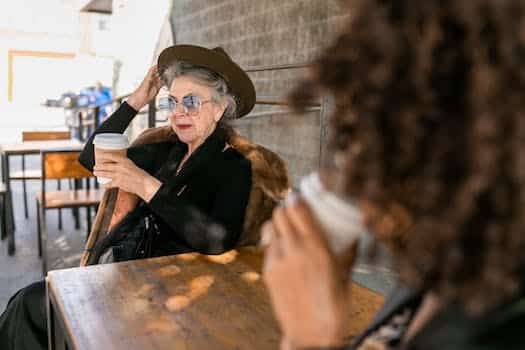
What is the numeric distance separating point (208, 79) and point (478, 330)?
63.7 inches

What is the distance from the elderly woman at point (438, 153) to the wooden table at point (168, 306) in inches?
21.6

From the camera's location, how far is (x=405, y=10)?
0.44 meters

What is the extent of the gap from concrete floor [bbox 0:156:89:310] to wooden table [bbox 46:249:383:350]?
1.93m

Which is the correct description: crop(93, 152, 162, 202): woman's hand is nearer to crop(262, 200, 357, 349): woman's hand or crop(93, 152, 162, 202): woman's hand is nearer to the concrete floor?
crop(262, 200, 357, 349): woman's hand

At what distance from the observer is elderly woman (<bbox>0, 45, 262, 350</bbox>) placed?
160cm

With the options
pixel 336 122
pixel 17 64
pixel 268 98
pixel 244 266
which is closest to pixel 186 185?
pixel 244 266

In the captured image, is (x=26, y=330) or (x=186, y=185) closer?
(x=26, y=330)

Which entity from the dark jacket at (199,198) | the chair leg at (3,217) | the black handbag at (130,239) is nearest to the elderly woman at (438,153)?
the dark jacket at (199,198)

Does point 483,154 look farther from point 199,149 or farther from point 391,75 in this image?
point 199,149

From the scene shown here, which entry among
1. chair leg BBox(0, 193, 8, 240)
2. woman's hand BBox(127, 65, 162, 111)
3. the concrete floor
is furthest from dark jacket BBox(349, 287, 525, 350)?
chair leg BBox(0, 193, 8, 240)

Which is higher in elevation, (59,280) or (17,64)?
(17,64)

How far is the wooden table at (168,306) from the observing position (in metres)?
0.98

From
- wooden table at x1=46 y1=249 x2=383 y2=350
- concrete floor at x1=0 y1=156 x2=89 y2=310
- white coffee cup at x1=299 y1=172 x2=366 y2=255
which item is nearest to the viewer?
white coffee cup at x1=299 y1=172 x2=366 y2=255

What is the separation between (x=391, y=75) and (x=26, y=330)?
Result: 5.48ft
